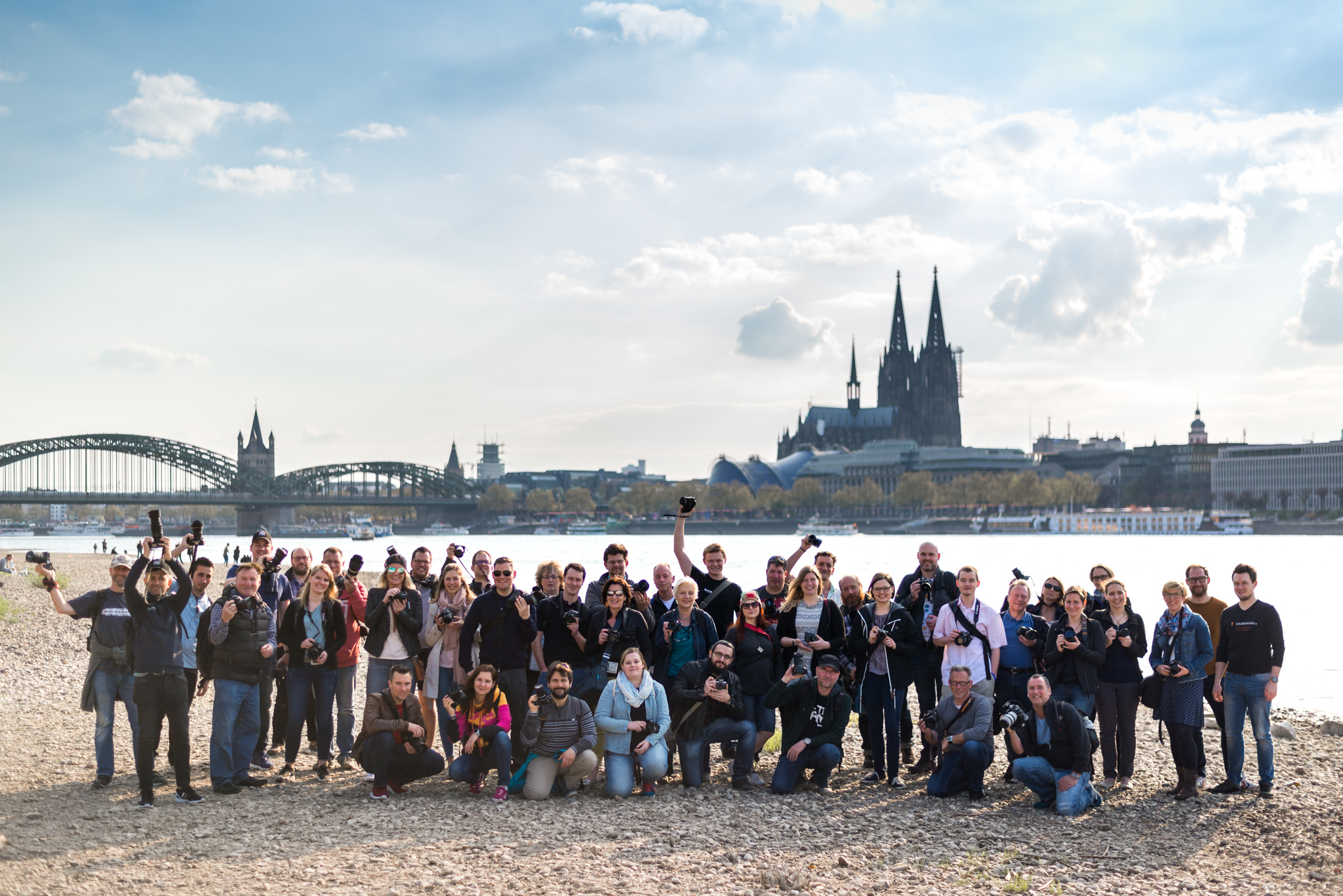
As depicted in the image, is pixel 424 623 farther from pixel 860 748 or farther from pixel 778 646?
pixel 860 748

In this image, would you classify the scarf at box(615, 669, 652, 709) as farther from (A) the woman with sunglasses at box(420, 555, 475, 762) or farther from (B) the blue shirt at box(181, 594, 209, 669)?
(B) the blue shirt at box(181, 594, 209, 669)

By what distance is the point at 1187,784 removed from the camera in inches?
358

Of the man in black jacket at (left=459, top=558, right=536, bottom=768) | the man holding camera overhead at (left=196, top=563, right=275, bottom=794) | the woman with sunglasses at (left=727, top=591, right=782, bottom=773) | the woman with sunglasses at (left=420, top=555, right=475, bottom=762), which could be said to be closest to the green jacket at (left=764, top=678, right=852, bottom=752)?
the woman with sunglasses at (left=727, top=591, right=782, bottom=773)

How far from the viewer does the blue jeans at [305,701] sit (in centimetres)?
953

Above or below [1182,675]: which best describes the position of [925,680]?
below

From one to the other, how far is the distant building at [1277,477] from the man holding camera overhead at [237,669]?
158410 millimetres

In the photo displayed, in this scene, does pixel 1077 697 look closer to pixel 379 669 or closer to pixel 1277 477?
pixel 379 669

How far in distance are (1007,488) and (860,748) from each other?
15028cm

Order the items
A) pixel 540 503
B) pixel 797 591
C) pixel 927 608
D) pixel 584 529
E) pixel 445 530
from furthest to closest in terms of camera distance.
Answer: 1. pixel 540 503
2. pixel 445 530
3. pixel 584 529
4. pixel 927 608
5. pixel 797 591

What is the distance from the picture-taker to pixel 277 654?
9211 mm

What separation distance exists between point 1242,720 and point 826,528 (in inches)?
5560

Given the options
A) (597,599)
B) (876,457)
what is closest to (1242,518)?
(876,457)

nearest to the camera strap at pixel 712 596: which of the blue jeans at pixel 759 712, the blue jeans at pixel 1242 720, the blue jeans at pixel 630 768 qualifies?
the blue jeans at pixel 759 712

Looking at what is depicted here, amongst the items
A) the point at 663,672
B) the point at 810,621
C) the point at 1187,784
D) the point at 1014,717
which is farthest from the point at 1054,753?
the point at 663,672
